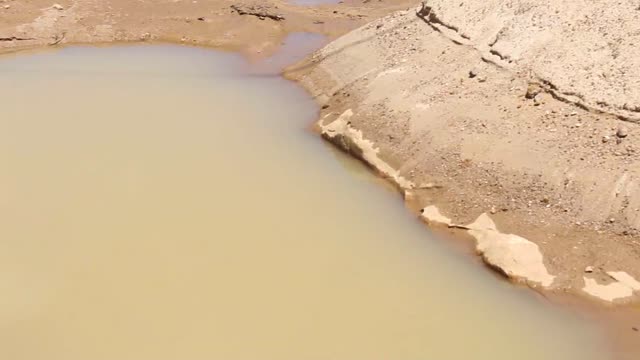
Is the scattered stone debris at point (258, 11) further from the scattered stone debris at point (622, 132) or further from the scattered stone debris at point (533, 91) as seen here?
the scattered stone debris at point (622, 132)

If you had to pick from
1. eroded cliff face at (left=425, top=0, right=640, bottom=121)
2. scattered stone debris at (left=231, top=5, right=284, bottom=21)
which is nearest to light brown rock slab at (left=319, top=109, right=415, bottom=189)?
eroded cliff face at (left=425, top=0, right=640, bottom=121)

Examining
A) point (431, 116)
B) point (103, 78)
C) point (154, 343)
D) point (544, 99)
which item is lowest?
point (103, 78)

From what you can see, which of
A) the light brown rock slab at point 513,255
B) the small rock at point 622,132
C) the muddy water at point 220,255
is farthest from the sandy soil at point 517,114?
the muddy water at point 220,255

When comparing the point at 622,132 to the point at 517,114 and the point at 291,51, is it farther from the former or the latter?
the point at 291,51

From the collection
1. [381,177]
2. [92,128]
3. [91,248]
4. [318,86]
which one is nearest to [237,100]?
[318,86]

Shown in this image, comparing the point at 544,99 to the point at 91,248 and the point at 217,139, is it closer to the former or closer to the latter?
the point at 217,139

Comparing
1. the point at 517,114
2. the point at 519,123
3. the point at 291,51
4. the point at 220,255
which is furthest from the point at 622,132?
the point at 291,51
